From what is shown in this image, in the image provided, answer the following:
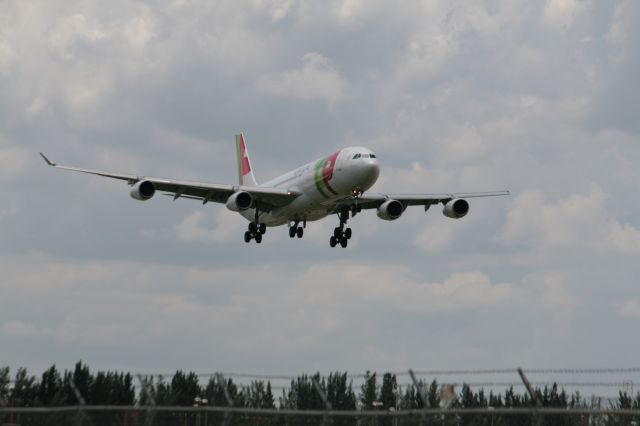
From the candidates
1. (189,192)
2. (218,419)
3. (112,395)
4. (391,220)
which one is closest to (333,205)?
(391,220)

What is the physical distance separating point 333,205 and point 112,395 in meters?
32.5

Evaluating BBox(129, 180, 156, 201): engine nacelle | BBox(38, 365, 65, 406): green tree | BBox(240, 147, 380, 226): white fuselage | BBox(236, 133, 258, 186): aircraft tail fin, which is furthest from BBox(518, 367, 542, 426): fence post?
BBox(236, 133, 258, 186): aircraft tail fin

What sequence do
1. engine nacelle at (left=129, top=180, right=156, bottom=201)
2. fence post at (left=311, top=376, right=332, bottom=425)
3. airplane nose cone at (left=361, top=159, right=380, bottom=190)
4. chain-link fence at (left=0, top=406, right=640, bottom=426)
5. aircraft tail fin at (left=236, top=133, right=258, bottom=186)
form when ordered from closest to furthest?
chain-link fence at (left=0, top=406, right=640, bottom=426), fence post at (left=311, top=376, right=332, bottom=425), airplane nose cone at (left=361, top=159, right=380, bottom=190), engine nacelle at (left=129, top=180, right=156, bottom=201), aircraft tail fin at (left=236, top=133, right=258, bottom=186)

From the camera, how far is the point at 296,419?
21.7m

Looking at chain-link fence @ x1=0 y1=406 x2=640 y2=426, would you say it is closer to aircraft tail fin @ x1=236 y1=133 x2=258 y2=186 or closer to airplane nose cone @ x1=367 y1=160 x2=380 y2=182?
airplane nose cone @ x1=367 y1=160 x2=380 y2=182

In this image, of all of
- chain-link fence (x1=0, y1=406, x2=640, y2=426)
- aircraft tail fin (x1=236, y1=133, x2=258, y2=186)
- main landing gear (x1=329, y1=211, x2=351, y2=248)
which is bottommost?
chain-link fence (x1=0, y1=406, x2=640, y2=426)

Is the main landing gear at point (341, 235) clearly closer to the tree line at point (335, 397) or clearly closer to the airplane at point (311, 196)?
the airplane at point (311, 196)

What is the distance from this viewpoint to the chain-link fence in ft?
53.9

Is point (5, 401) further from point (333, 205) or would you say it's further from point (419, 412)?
point (333, 205)

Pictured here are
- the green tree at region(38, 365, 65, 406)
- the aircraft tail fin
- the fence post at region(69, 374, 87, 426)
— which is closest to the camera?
the fence post at region(69, 374, 87, 426)

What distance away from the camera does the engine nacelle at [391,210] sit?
5975 centimetres

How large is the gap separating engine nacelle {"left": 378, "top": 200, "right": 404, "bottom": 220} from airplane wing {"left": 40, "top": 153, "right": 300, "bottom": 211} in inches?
218

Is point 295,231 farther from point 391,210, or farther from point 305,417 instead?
point 305,417

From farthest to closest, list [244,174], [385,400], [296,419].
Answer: [244,174] → [296,419] → [385,400]
